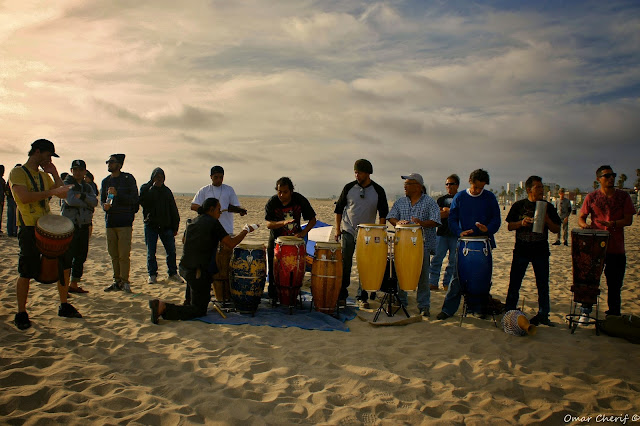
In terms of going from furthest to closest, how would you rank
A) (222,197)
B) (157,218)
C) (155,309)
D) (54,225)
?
(157,218), (222,197), (155,309), (54,225)

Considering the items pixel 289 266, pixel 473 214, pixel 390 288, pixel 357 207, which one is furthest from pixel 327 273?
pixel 473 214

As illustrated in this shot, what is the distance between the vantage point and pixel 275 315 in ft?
19.0

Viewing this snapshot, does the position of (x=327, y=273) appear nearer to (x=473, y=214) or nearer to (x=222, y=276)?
(x=222, y=276)

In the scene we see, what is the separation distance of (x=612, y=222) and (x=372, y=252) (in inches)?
128

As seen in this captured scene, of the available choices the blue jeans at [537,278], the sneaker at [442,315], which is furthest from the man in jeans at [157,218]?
the blue jeans at [537,278]

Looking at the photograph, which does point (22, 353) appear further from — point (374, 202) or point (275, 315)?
point (374, 202)

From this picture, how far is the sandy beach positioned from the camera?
10.4ft

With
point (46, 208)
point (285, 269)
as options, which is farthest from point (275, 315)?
point (46, 208)

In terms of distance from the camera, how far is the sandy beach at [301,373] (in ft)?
10.4

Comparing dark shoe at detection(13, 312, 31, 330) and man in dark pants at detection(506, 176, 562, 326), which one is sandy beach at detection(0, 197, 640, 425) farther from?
man in dark pants at detection(506, 176, 562, 326)

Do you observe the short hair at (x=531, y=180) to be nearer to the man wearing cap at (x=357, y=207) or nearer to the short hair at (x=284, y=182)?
the man wearing cap at (x=357, y=207)

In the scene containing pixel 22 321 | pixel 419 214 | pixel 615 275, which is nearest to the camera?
pixel 22 321

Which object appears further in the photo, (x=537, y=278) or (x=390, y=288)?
(x=390, y=288)

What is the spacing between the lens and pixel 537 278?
552cm
